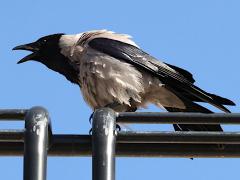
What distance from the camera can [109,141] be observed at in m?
2.75

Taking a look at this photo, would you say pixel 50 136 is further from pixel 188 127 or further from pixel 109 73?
pixel 109 73

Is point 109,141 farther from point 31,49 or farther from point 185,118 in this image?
point 31,49

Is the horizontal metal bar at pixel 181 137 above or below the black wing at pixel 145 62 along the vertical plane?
below

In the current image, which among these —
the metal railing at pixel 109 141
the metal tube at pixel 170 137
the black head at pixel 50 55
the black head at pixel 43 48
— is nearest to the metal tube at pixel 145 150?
the metal railing at pixel 109 141

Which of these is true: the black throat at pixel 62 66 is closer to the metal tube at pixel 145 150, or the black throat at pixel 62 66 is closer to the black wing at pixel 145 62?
the black wing at pixel 145 62

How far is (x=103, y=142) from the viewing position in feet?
9.01

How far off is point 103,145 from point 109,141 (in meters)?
0.03

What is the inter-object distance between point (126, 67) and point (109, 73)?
348 mm

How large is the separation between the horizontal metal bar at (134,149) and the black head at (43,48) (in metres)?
4.97

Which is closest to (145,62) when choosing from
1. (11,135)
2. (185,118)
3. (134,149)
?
(134,149)

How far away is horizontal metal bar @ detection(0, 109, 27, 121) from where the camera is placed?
2900 millimetres

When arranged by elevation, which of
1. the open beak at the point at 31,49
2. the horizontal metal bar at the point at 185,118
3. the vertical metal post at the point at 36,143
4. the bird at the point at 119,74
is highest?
the open beak at the point at 31,49

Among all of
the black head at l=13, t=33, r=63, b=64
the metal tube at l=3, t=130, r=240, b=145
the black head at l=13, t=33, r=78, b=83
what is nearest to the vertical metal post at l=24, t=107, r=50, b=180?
the metal tube at l=3, t=130, r=240, b=145

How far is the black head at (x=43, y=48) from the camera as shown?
807cm
